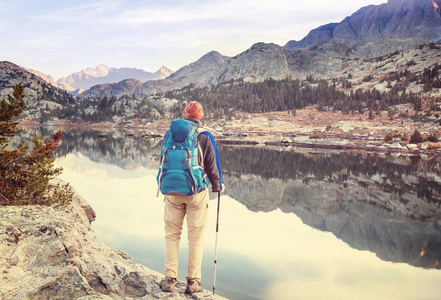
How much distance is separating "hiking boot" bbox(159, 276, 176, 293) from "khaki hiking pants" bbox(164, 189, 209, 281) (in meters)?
0.10

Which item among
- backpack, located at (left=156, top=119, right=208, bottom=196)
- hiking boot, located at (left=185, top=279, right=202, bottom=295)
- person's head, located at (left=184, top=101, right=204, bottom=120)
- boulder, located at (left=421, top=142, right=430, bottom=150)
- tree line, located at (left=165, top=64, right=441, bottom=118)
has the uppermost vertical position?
tree line, located at (left=165, top=64, right=441, bottom=118)

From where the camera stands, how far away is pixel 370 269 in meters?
10.2

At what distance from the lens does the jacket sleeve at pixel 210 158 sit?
245 inches

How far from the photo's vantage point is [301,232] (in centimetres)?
1373

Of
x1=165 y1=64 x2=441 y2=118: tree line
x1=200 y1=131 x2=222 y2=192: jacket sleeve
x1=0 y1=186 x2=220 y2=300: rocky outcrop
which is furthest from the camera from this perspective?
x1=165 y1=64 x2=441 y2=118: tree line

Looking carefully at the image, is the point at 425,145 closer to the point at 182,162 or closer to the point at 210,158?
the point at 210,158

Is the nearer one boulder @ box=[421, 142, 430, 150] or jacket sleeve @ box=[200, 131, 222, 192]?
jacket sleeve @ box=[200, 131, 222, 192]

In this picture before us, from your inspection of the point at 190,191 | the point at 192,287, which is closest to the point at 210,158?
the point at 190,191

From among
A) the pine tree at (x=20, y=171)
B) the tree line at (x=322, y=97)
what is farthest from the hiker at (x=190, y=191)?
the tree line at (x=322, y=97)

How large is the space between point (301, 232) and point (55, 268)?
10.1 metres

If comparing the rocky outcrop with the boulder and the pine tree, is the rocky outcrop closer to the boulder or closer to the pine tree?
the pine tree

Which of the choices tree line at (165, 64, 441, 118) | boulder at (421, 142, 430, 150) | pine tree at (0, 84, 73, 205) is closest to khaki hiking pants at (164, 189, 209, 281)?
pine tree at (0, 84, 73, 205)

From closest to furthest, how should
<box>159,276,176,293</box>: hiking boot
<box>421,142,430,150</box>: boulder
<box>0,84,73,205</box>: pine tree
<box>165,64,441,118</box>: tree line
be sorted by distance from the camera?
1. <box>159,276,176,293</box>: hiking boot
2. <box>0,84,73,205</box>: pine tree
3. <box>421,142,430,150</box>: boulder
4. <box>165,64,441,118</box>: tree line

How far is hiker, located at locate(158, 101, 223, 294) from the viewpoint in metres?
5.96
